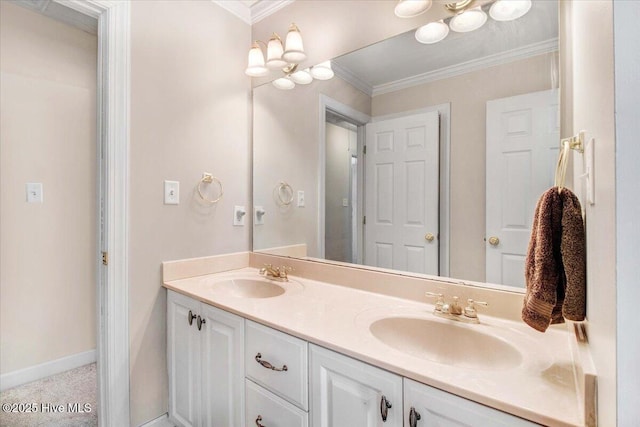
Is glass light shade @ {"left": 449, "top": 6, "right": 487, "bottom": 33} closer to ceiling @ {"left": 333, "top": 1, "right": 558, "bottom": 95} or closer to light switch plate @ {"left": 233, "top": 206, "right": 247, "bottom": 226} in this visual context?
ceiling @ {"left": 333, "top": 1, "right": 558, "bottom": 95}

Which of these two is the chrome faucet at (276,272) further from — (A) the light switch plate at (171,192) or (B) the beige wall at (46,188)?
(B) the beige wall at (46,188)

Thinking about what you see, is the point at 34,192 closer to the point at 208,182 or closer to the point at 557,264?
the point at 208,182

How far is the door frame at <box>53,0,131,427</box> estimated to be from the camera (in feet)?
4.52

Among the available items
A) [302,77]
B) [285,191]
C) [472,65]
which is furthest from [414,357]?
[302,77]

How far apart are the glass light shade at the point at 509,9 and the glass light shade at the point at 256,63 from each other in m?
1.16

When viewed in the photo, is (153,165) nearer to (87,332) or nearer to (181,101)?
(181,101)

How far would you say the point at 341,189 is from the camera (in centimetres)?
158

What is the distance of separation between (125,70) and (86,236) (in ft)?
4.48

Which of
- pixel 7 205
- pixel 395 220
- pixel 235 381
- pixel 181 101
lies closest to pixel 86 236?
pixel 7 205

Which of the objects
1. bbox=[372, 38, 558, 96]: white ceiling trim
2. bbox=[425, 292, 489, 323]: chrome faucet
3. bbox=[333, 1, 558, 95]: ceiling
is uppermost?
bbox=[333, 1, 558, 95]: ceiling

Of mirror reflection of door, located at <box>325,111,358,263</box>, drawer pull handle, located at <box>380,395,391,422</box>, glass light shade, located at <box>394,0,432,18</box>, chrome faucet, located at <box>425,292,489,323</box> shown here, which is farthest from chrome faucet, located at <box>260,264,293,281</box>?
glass light shade, located at <box>394,0,432,18</box>

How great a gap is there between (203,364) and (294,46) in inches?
63.2

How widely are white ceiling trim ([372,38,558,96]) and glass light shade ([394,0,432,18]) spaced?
0.82 ft

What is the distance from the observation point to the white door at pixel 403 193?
1277 millimetres
